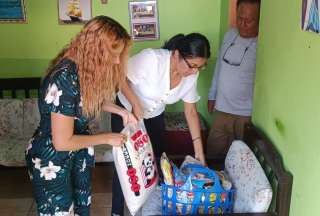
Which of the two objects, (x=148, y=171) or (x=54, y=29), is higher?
(x=54, y=29)

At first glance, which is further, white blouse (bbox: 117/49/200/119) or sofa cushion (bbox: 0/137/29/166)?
sofa cushion (bbox: 0/137/29/166)

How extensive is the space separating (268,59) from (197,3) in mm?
1834

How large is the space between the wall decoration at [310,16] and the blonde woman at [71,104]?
2.21ft

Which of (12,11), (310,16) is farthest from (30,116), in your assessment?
(310,16)

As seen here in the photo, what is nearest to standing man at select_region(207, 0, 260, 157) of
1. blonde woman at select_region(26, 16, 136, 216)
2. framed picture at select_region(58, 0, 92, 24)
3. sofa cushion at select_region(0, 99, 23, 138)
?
blonde woman at select_region(26, 16, 136, 216)

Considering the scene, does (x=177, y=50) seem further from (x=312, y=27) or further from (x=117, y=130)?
(x=312, y=27)

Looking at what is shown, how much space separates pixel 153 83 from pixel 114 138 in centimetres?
51

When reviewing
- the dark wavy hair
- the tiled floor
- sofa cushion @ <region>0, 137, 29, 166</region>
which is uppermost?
the dark wavy hair

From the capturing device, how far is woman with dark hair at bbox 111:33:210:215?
1897 millimetres

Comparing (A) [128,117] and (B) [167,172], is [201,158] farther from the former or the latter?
(A) [128,117]

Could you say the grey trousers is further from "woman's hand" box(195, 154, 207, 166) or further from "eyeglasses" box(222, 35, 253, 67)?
"woman's hand" box(195, 154, 207, 166)

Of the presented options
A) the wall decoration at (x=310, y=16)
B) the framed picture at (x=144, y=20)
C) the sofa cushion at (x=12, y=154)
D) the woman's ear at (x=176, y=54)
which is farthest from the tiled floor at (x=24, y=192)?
the wall decoration at (x=310, y=16)

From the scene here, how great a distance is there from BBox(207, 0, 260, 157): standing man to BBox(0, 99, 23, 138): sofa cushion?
1.66 metres

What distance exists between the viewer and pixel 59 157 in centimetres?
163
